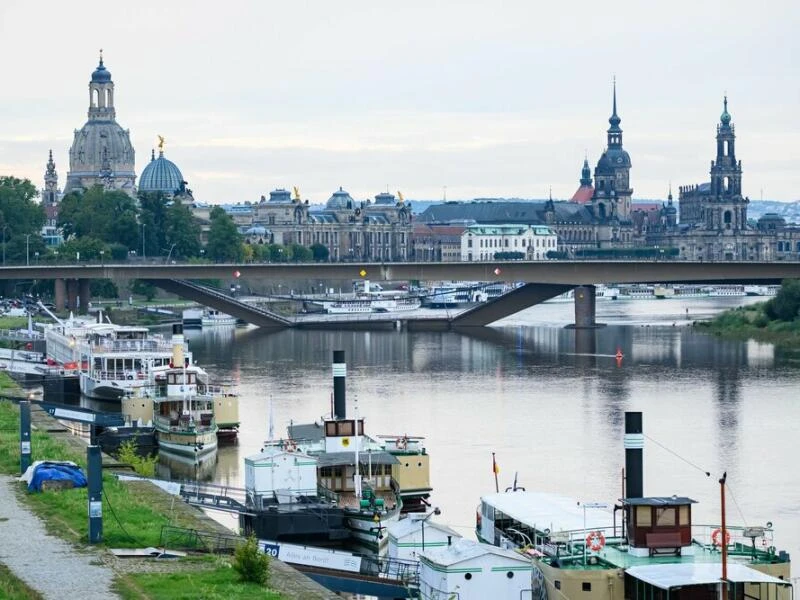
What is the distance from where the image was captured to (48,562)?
29000 millimetres

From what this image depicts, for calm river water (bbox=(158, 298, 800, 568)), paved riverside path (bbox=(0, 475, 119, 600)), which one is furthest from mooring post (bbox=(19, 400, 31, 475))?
paved riverside path (bbox=(0, 475, 119, 600))

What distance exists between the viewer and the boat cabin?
98.8ft

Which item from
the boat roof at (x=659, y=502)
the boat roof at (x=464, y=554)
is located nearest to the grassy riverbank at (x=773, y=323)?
the boat roof at (x=659, y=502)

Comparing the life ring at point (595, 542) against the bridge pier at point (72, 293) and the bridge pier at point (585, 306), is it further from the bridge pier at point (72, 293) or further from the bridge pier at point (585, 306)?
the bridge pier at point (72, 293)

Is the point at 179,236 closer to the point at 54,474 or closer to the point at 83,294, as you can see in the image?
the point at 83,294

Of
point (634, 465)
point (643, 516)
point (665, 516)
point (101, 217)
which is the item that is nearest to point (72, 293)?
point (101, 217)

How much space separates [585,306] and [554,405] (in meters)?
50.2

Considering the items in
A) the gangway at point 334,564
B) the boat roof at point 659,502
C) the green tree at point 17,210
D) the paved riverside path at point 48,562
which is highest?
the green tree at point 17,210

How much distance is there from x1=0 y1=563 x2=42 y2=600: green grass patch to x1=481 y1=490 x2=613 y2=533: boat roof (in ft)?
32.8

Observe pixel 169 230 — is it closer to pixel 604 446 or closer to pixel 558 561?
pixel 604 446

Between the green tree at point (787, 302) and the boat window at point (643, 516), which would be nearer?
the boat window at point (643, 516)

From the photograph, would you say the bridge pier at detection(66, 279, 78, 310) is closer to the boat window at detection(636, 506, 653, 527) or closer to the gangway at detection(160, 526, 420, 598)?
the gangway at detection(160, 526, 420, 598)

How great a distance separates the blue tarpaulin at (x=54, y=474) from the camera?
120 ft

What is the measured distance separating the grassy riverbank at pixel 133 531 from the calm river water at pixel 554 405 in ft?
15.4
